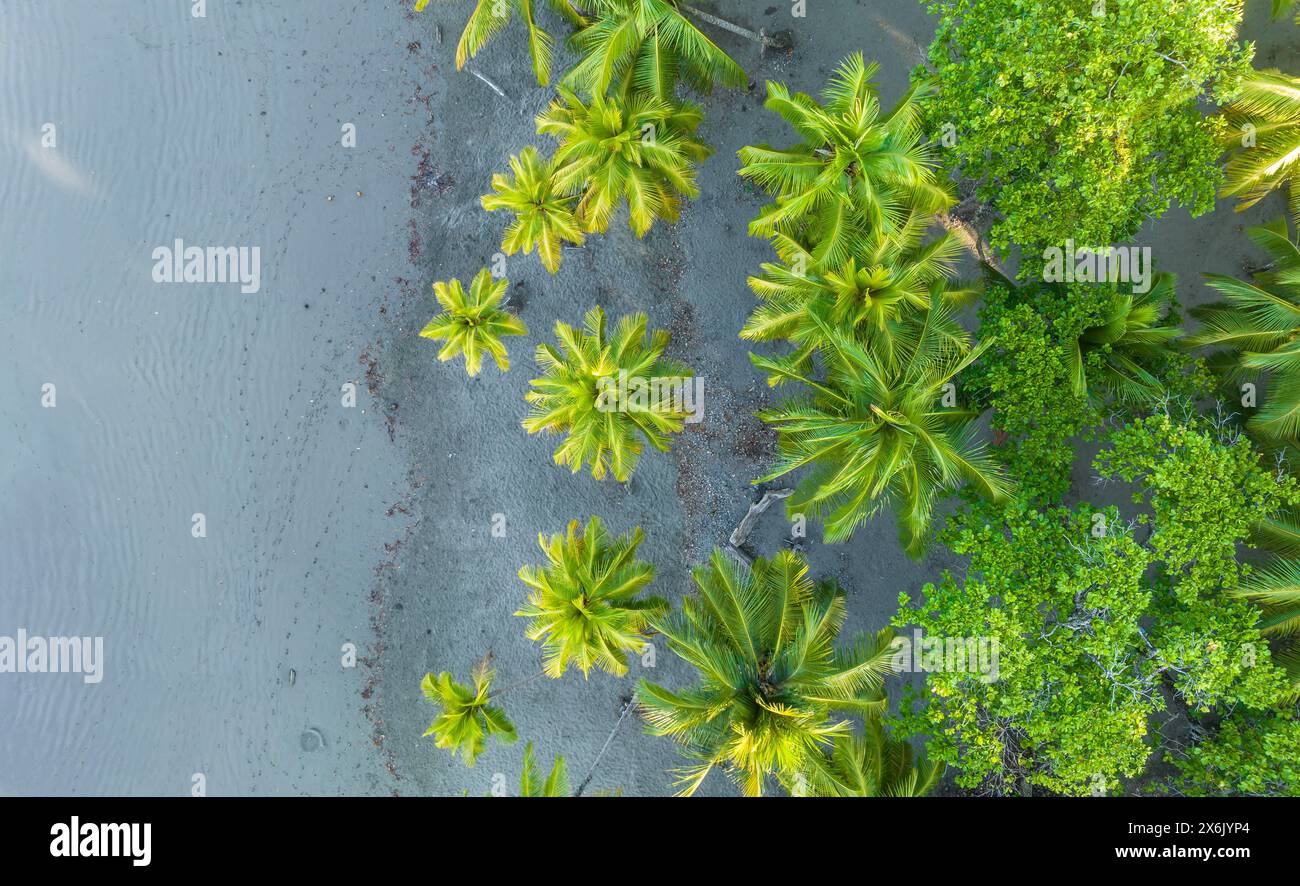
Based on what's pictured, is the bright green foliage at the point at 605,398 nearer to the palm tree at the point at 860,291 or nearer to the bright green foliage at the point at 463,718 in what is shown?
the palm tree at the point at 860,291

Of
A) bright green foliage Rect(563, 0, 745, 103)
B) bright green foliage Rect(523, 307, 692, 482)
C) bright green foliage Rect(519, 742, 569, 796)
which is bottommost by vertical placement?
bright green foliage Rect(519, 742, 569, 796)

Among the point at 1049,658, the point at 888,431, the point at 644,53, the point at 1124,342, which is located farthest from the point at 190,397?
the point at 1124,342

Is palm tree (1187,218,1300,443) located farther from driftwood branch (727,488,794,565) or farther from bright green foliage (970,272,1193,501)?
driftwood branch (727,488,794,565)

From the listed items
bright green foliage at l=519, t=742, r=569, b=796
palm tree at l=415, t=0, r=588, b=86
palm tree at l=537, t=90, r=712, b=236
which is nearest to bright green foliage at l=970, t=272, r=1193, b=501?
palm tree at l=537, t=90, r=712, b=236

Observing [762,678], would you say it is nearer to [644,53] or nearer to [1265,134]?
[644,53]

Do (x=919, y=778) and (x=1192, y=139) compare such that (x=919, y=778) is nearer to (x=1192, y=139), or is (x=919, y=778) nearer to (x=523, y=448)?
(x=523, y=448)

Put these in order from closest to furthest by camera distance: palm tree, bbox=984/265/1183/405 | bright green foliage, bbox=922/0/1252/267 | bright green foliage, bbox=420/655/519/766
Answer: bright green foliage, bbox=922/0/1252/267 < palm tree, bbox=984/265/1183/405 < bright green foliage, bbox=420/655/519/766
